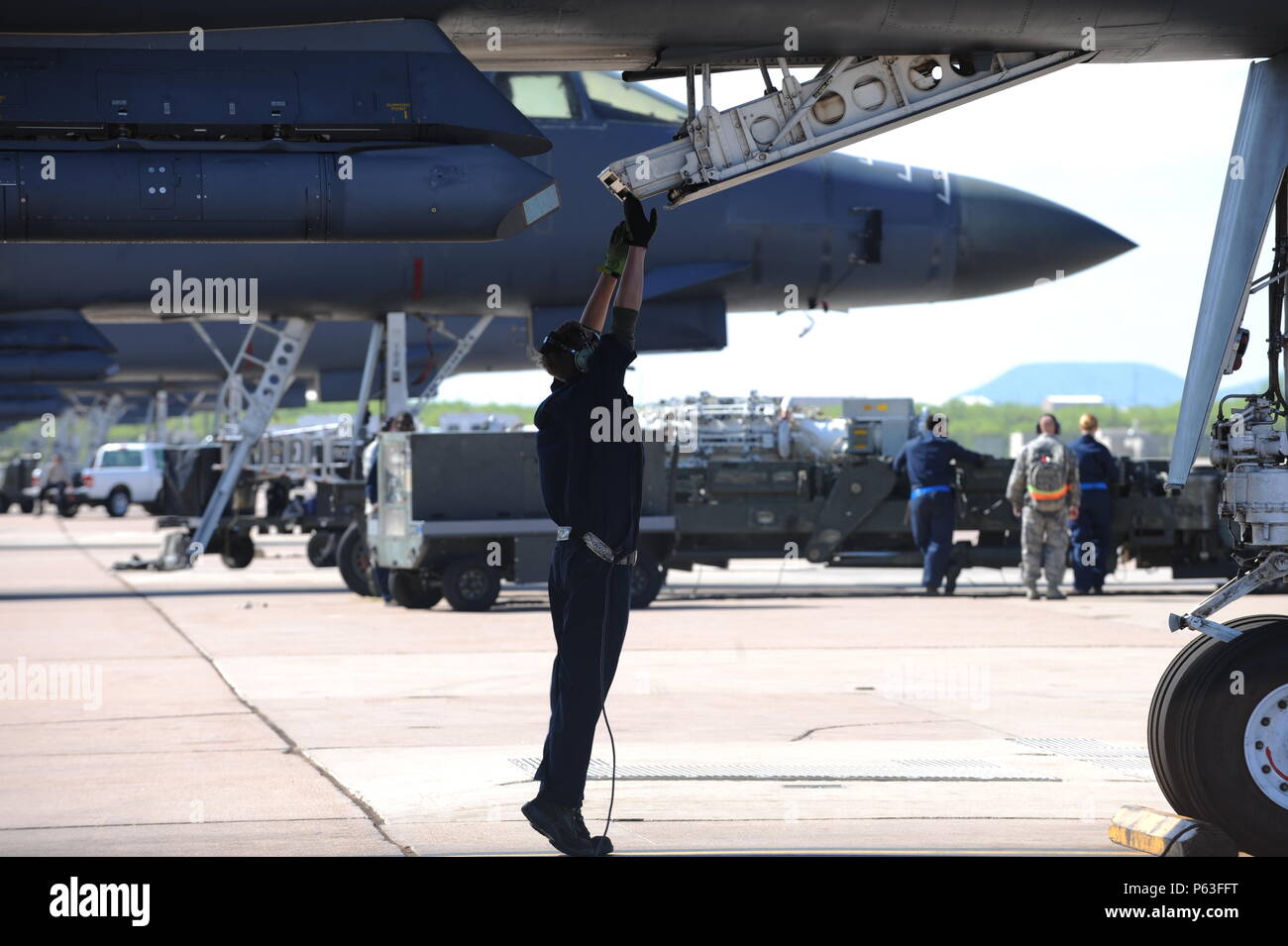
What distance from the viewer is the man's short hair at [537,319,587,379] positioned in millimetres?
6078

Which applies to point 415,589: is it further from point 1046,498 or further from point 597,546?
point 597,546

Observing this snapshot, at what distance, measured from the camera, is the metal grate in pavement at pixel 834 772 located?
759 centimetres

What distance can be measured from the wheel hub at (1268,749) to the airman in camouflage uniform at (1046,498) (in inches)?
446

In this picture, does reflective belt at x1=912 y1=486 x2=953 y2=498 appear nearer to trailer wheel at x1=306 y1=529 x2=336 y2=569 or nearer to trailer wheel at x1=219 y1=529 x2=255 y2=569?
trailer wheel at x1=306 y1=529 x2=336 y2=569

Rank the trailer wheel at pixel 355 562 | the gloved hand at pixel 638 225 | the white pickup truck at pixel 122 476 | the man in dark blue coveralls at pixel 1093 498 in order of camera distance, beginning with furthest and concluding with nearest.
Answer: the white pickup truck at pixel 122 476
the trailer wheel at pixel 355 562
the man in dark blue coveralls at pixel 1093 498
the gloved hand at pixel 638 225

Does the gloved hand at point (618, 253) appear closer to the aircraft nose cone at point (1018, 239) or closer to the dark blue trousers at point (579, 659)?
the dark blue trousers at point (579, 659)

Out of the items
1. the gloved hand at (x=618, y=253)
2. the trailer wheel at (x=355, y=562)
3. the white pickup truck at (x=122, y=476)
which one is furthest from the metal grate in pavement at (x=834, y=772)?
the white pickup truck at (x=122, y=476)

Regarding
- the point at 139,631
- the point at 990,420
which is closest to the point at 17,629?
the point at 139,631

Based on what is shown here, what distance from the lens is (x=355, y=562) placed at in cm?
1853

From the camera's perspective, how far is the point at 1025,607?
16.8 meters

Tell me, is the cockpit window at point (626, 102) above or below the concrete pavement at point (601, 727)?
above

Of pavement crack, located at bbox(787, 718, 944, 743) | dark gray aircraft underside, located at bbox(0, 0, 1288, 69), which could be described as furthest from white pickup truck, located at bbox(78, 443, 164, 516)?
dark gray aircraft underside, located at bbox(0, 0, 1288, 69)

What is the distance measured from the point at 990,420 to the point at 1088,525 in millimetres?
90468
